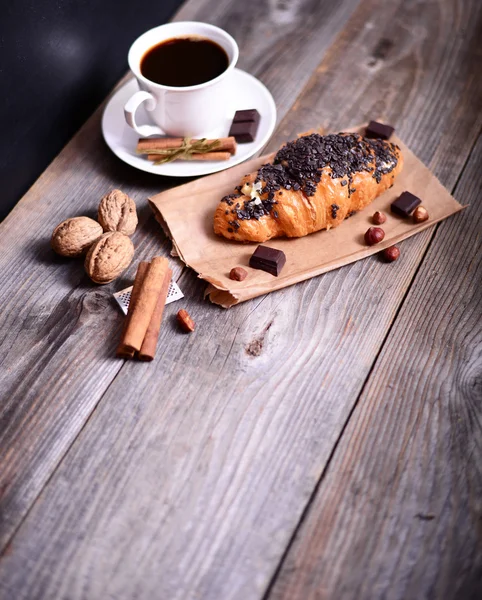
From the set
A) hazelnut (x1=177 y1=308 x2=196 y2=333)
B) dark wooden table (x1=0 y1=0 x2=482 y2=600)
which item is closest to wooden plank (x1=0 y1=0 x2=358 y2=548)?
dark wooden table (x1=0 y1=0 x2=482 y2=600)

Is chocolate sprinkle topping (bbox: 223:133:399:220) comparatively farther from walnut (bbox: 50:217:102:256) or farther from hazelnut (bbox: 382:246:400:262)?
walnut (bbox: 50:217:102:256)

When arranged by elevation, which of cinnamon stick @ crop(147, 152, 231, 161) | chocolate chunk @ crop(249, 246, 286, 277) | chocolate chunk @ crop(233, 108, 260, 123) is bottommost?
chocolate chunk @ crop(249, 246, 286, 277)

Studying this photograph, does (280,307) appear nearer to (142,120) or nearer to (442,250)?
(442,250)

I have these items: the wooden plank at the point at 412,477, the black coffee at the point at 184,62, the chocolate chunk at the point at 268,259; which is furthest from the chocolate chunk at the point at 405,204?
the black coffee at the point at 184,62

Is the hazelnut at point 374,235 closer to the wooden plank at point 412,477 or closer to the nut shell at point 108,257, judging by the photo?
the wooden plank at point 412,477

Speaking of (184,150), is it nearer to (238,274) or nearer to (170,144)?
Answer: (170,144)

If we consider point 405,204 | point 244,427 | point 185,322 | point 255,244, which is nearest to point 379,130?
point 405,204
